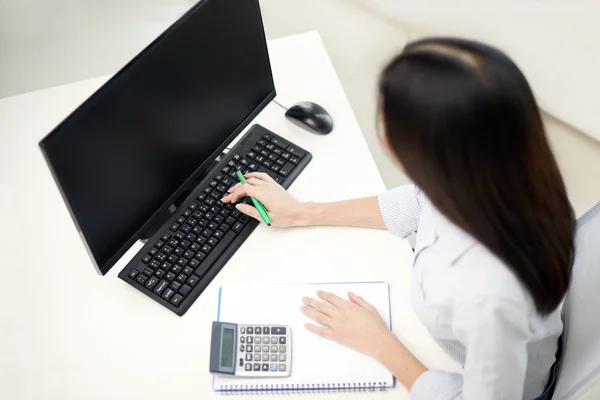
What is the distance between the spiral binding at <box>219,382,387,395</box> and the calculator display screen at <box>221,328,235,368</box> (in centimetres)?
4

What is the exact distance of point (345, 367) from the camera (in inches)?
37.3

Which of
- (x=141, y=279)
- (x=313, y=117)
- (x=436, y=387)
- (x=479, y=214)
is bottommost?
(x=436, y=387)

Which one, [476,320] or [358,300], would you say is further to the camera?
[358,300]

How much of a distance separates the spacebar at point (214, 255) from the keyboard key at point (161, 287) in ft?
0.19

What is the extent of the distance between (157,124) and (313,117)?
1.31ft

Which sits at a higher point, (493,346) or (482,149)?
(482,149)

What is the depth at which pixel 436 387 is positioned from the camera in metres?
0.89

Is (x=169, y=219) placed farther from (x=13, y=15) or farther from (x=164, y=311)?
(x=13, y=15)

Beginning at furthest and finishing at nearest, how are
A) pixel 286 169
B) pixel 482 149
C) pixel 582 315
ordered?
pixel 286 169
pixel 582 315
pixel 482 149

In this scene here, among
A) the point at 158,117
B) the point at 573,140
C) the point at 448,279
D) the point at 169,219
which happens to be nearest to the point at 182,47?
→ the point at 158,117

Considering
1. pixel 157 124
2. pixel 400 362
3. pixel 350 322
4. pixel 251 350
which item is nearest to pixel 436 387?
pixel 400 362

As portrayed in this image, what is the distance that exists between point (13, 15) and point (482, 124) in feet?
8.17

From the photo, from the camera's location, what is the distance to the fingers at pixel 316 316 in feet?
3.24

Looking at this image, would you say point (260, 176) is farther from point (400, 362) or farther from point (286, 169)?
point (400, 362)
